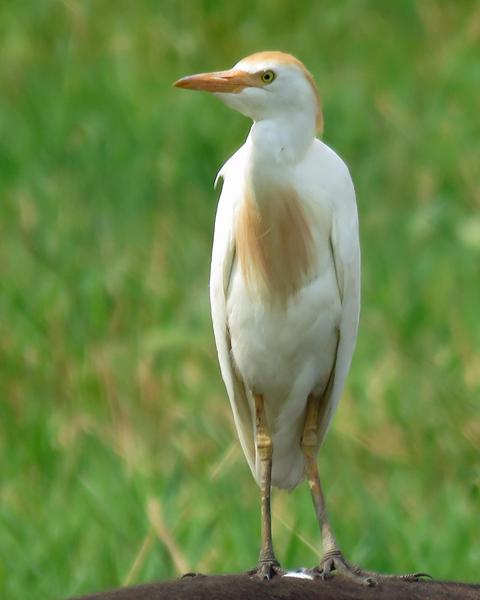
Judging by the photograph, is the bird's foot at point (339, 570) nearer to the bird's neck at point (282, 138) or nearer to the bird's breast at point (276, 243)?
the bird's breast at point (276, 243)

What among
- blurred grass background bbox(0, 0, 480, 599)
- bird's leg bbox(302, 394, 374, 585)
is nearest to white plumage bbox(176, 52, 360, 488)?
bird's leg bbox(302, 394, 374, 585)

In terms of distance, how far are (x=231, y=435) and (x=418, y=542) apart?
1.13m

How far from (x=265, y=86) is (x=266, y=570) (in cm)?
102

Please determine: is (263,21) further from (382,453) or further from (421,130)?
(382,453)

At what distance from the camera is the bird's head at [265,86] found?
403 cm

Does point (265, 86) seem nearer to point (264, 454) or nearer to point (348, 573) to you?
point (264, 454)

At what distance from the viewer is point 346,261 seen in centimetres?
416

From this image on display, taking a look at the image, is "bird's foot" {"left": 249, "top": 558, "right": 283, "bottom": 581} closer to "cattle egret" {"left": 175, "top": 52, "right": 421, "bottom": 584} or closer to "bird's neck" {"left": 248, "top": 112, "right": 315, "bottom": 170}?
"cattle egret" {"left": 175, "top": 52, "right": 421, "bottom": 584}

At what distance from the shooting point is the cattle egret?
4062 mm

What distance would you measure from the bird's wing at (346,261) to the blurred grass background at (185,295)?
2.87 ft

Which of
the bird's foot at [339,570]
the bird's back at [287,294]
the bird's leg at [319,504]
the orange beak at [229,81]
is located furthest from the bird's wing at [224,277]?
the bird's foot at [339,570]

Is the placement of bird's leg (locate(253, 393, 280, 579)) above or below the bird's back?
below

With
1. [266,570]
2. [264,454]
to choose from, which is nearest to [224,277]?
[264,454]

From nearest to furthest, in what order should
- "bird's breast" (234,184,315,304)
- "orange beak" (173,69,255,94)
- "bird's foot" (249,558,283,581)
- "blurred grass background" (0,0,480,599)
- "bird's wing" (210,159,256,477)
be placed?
"bird's foot" (249,558,283,581) → "orange beak" (173,69,255,94) → "bird's breast" (234,184,315,304) → "bird's wing" (210,159,256,477) → "blurred grass background" (0,0,480,599)
